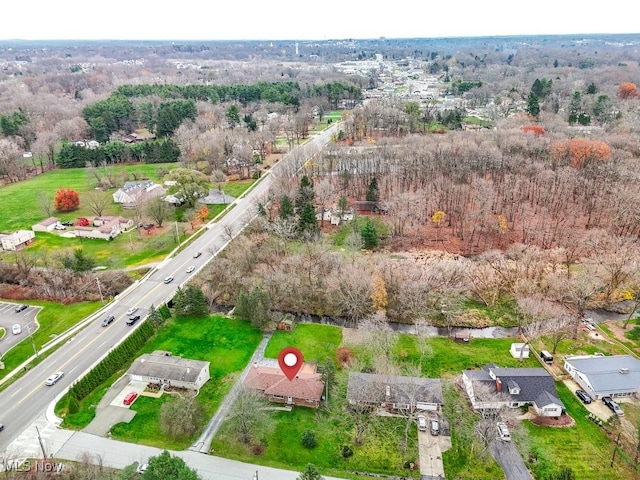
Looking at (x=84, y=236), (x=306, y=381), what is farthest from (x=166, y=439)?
(x=84, y=236)

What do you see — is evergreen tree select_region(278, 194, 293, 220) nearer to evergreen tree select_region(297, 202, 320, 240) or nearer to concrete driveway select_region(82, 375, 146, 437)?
evergreen tree select_region(297, 202, 320, 240)

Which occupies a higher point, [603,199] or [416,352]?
[603,199]

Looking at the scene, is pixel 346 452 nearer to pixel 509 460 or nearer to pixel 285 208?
pixel 509 460

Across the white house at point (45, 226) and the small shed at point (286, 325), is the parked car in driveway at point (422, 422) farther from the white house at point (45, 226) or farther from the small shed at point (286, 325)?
the white house at point (45, 226)

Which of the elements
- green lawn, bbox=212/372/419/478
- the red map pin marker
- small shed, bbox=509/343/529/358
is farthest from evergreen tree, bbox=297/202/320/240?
green lawn, bbox=212/372/419/478

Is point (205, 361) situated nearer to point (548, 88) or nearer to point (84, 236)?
point (84, 236)
